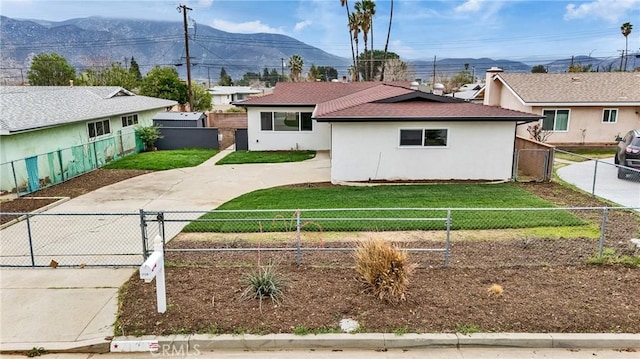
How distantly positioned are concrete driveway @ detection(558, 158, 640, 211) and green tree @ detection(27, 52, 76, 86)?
2246 inches

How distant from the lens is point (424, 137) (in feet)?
50.5

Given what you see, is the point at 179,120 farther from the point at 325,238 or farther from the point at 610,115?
the point at 610,115

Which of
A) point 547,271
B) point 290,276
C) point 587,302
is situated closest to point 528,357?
point 587,302

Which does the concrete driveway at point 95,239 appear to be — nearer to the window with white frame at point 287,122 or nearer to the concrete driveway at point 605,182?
the window with white frame at point 287,122

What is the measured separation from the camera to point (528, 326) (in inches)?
227

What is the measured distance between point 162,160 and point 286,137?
6592 millimetres

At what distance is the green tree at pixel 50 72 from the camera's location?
2159 inches

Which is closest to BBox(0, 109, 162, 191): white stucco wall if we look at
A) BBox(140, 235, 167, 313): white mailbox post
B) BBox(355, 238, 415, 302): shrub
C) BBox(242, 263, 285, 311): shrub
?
BBox(140, 235, 167, 313): white mailbox post

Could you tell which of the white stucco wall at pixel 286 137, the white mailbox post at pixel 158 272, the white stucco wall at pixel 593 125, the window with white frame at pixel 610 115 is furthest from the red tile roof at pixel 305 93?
the white mailbox post at pixel 158 272

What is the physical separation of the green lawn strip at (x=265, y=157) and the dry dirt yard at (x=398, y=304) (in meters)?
12.5

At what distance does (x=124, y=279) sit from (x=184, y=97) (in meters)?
34.1

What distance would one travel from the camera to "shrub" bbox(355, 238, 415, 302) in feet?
20.7

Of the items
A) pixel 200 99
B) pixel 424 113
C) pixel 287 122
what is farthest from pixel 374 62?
pixel 424 113

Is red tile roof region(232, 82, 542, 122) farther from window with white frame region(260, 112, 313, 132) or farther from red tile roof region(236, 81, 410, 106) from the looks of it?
red tile roof region(236, 81, 410, 106)
